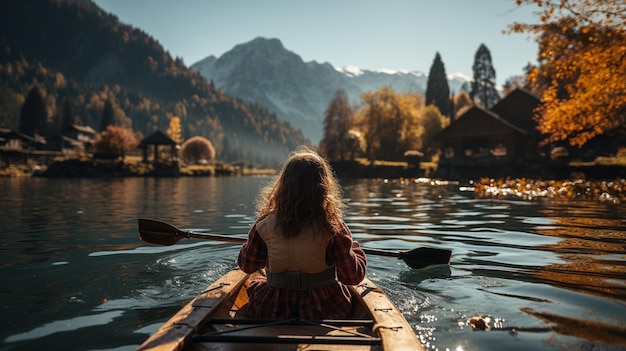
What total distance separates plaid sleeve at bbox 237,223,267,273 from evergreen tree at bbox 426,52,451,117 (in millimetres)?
82559

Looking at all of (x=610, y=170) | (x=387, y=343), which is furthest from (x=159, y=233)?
(x=610, y=170)

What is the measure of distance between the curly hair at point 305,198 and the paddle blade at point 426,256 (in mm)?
2845

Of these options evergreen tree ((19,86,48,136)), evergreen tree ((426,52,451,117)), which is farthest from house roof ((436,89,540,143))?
evergreen tree ((19,86,48,136))

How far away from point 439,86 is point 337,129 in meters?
29.5

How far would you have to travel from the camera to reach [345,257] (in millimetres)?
4195

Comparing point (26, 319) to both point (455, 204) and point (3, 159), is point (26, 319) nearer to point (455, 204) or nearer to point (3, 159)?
point (455, 204)

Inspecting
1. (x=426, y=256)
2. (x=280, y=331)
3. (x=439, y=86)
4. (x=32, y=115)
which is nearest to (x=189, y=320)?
(x=280, y=331)

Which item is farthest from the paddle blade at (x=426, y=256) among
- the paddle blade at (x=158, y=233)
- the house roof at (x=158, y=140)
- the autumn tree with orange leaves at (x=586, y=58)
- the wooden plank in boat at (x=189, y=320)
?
the house roof at (x=158, y=140)

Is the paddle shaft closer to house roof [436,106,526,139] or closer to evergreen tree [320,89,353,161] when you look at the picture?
house roof [436,106,526,139]

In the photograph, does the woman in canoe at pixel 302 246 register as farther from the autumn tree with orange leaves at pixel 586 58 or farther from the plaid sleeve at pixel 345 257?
the autumn tree with orange leaves at pixel 586 58

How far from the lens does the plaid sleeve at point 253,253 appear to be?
4.35m

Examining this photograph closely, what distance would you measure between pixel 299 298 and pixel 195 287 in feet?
9.04

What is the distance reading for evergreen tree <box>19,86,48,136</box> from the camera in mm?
108938

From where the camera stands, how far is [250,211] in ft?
58.2
